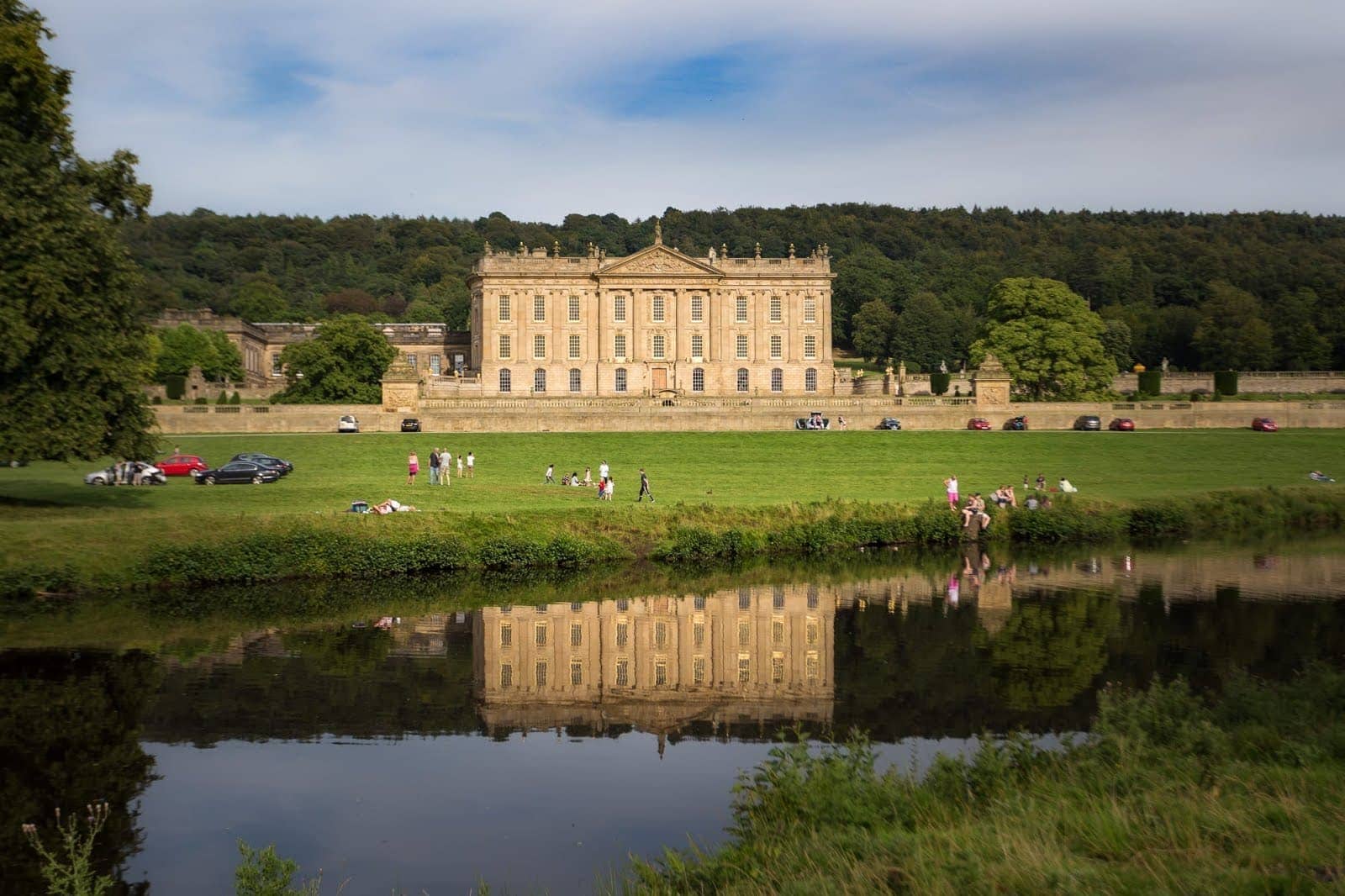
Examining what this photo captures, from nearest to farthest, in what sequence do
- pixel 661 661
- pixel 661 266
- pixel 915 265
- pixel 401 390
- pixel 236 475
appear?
1. pixel 661 661
2. pixel 236 475
3. pixel 401 390
4. pixel 661 266
5. pixel 915 265

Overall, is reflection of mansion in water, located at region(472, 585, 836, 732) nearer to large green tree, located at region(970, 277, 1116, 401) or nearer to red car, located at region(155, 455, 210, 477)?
red car, located at region(155, 455, 210, 477)

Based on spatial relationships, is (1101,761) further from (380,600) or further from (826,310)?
(826,310)

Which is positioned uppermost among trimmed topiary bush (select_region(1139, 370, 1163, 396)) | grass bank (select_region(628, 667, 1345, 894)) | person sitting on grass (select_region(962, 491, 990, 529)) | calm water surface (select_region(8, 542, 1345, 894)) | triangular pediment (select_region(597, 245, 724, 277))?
triangular pediment (select_region(597, 245, 724, 277))

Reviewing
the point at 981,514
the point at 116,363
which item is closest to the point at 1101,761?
the point at 981,514

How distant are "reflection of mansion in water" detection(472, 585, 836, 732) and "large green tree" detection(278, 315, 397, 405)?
48.0 m

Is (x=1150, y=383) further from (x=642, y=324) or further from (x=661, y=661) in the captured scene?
(x=661, y=661)

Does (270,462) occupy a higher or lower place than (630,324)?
lower

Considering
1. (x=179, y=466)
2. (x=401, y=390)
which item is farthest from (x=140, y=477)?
(x=401, y=390)

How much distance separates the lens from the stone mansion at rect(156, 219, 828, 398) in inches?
Answer: 3196

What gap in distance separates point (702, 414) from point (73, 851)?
46344mm

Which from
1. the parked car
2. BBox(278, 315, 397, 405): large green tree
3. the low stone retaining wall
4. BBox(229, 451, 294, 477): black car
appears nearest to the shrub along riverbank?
BBox(229, 451, 294, 477): black car

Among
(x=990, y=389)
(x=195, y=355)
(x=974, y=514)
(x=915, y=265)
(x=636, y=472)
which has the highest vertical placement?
(x=915, y=265)

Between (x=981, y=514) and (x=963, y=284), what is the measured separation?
92.8 m

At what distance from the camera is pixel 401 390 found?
57.1 m
